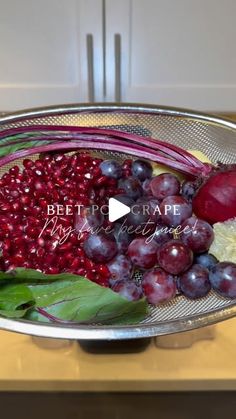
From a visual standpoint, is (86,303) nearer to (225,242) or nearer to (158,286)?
(158,286)

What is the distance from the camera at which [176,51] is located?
4.12 ft

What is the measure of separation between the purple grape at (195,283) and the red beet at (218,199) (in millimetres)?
81

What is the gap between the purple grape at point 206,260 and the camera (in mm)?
581

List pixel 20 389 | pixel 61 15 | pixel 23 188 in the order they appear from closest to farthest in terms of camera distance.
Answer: pixel 20 389 → pixel 23 188 → pixel 61 15

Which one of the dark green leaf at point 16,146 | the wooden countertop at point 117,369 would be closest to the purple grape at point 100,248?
the wooden countertop at point 117,369

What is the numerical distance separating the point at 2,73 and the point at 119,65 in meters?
0.31

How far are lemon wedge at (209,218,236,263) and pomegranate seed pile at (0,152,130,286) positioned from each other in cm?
14

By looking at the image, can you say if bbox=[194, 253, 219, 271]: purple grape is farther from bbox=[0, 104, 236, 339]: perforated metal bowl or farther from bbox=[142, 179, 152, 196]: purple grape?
bbox=[0, 104, 236, 339]: perforated metal bowl

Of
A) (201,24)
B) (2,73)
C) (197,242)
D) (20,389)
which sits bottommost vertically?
(20,389)

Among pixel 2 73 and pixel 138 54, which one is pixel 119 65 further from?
pixel 2 73

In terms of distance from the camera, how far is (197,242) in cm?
58

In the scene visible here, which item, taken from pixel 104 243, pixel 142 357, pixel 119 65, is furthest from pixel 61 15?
pixel 142 357

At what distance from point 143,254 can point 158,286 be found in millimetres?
45

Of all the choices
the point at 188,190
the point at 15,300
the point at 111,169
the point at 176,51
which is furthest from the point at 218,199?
the point at 176,51
